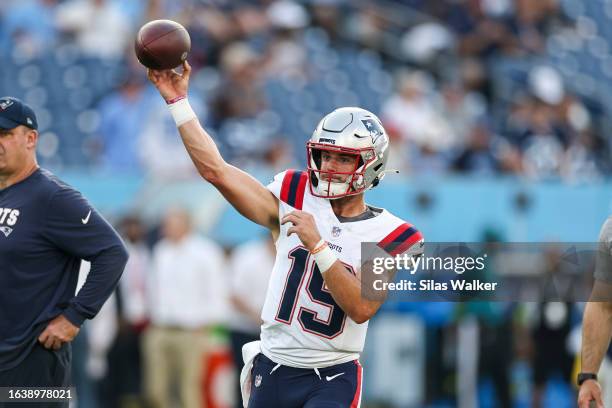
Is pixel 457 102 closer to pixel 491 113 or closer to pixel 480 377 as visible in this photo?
pixel 491 113

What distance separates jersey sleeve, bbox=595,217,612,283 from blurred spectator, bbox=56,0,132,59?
25.8ft

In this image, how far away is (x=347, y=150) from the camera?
5.42m

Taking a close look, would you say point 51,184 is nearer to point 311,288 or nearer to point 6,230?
point 6,230

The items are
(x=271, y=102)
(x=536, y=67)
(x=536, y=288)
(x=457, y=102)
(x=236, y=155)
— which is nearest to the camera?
(x=536, y=288)

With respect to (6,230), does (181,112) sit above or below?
above

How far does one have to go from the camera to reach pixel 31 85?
458 inches

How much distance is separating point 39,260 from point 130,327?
4.55m

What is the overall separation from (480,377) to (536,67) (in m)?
5.56

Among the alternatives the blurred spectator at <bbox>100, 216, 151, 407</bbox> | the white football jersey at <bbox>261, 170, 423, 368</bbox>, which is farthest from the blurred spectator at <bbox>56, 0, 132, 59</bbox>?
the white football jersey at <bbox>261, 170, 423, 368</bbox>

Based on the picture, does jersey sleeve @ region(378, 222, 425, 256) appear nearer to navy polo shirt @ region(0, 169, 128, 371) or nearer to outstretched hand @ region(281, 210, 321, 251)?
A: outstretched hand @ region(281, 210, 321, 251)

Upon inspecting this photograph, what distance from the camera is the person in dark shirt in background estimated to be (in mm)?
5570

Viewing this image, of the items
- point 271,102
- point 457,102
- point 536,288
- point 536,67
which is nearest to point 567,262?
point 536,288

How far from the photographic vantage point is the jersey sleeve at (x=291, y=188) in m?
5.44

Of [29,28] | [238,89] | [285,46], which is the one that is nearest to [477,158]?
[238,89]
